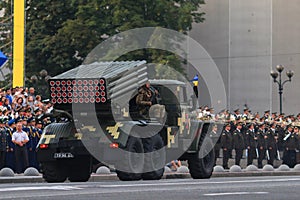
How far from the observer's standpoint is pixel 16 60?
38.1 meters

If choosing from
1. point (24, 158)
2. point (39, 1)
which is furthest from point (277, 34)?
point (24, 158)

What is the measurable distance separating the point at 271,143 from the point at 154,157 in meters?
16.3

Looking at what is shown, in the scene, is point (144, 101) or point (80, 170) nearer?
point (144, 101)

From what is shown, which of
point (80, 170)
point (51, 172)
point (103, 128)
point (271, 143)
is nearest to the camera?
point (103, 128)

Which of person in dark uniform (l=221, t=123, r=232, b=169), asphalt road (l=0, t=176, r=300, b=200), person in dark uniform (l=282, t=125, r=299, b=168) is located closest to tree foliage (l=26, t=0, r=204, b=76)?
person in dark uniform (l=282, t=125, r=299, b=168)

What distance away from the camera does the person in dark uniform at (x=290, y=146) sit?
125 feet

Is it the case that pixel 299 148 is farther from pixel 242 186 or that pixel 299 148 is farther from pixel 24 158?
pixel 242 186

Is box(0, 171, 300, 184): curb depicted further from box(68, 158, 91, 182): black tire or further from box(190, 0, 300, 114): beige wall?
box(190, 0, 300, 114): beige wall

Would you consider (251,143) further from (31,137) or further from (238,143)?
(31,137)

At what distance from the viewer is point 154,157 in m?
22.1

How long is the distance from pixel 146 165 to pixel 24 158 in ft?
23.9

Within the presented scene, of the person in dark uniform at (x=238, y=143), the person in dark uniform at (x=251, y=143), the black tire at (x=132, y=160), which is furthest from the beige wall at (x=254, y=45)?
the black tire at (x=132, y=160)

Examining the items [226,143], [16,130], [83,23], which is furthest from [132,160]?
[83,23]

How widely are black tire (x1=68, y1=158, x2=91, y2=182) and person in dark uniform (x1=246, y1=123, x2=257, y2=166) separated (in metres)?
14.2
